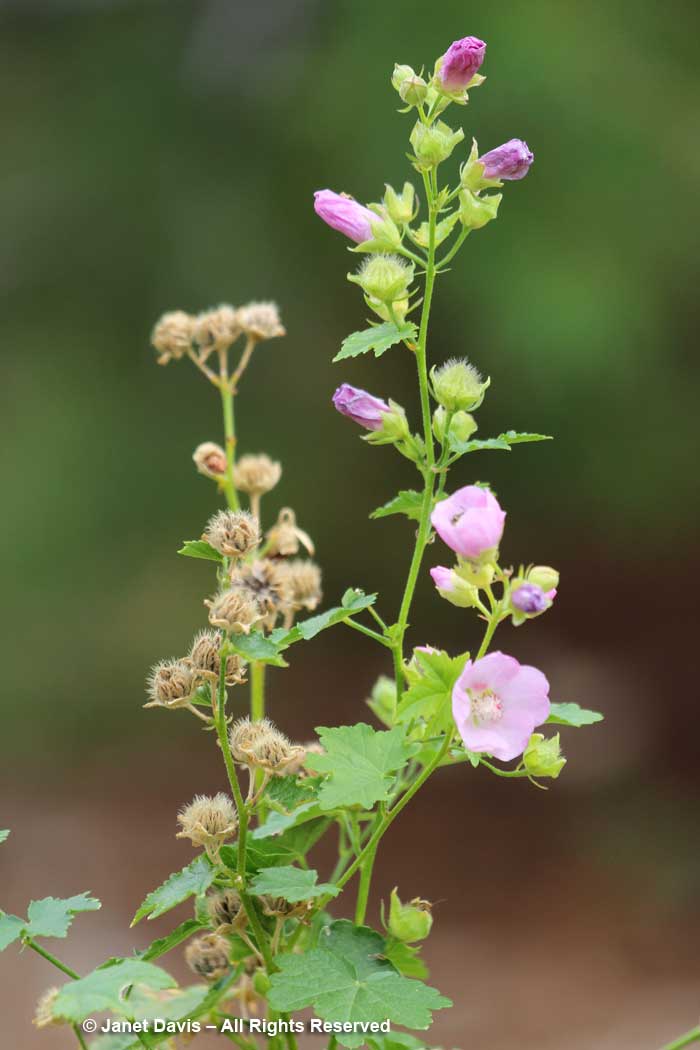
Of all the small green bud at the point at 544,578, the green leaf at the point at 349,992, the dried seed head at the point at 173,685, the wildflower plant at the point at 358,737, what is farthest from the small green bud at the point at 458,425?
the green leaf at the point at 349,992

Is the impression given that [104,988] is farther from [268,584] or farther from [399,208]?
[399,208]

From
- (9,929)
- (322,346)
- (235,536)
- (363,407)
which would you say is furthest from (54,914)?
(322,346)

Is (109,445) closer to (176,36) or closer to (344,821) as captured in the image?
(176,36)

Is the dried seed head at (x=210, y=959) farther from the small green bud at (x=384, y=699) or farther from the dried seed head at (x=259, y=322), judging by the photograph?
the dried seed head at (x=259, y=322)

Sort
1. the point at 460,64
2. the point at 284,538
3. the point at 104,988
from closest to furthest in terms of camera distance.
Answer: the point at 104,988, the point at 460,64, the point at 284,538

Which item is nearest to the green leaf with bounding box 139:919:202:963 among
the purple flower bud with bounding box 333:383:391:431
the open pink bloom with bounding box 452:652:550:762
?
the open pink bloom with bounding box 452:652:550:762

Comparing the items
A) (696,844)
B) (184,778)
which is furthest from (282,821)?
(184,778)

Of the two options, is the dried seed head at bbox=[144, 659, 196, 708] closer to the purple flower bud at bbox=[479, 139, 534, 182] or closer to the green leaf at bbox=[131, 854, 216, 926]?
the green leaf at bbox=[131, 854, 216, 926]
